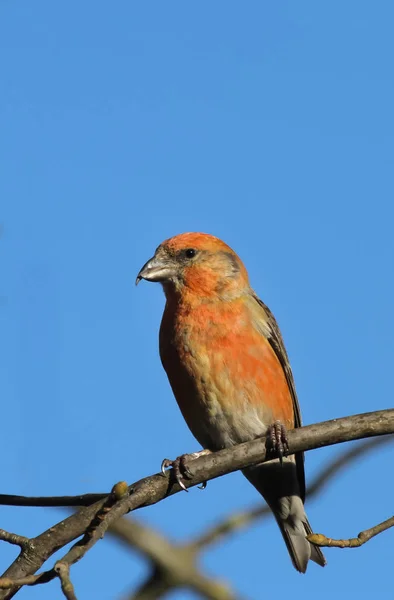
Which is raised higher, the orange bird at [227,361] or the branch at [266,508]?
the orange bird at [227,361]

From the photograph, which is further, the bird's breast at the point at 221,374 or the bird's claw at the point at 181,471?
the bird's breast at the point at 221,374

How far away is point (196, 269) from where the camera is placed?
645 cm

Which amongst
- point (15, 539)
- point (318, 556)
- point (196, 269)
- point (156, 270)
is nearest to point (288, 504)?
point (318, 556)

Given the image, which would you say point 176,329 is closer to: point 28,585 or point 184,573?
point 184,573

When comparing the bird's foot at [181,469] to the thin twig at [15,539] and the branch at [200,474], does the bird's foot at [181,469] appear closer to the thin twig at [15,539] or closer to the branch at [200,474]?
the branch at [200,474]

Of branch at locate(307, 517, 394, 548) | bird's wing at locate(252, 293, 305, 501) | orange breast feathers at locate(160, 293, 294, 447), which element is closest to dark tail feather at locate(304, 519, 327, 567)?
bird's wing at locate(252, 293, 305, 501)

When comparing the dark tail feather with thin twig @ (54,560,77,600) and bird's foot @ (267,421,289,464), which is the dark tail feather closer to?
bird's foot @ (267,421,289,464)

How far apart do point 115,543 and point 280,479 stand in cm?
253

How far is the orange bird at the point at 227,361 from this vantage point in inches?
234

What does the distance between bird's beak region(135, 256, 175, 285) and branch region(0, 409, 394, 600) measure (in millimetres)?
2006

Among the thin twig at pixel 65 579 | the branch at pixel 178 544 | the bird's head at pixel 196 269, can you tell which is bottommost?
the thin twig at pixel 65 579

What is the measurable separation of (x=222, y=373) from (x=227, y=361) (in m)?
0.09

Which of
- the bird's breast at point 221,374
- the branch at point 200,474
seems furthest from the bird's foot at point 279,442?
the bird's breast at point 221,374

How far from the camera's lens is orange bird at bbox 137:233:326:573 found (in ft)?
19.5
